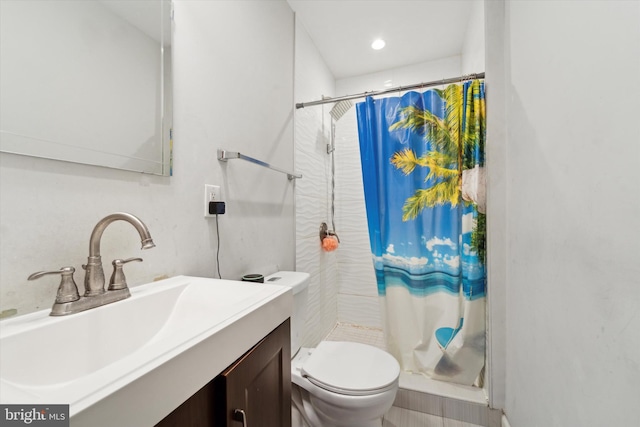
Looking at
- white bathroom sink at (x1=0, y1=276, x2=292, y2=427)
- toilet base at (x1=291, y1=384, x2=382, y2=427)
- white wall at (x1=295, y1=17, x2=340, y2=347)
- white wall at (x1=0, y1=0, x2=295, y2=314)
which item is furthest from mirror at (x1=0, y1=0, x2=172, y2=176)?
toilet base at (x1=291, y1=384, x2=382, y2=427)

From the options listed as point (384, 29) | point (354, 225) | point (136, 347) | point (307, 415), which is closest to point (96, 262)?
point (136, 347)

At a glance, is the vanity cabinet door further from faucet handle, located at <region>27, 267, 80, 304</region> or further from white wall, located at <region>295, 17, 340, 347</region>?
white wall, located at <region>295, 17, 340, 347</region>

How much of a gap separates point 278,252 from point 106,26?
3.62 ft

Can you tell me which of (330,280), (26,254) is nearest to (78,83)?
(26,254)

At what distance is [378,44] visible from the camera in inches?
77.8

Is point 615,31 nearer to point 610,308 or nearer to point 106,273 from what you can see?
point 610,308

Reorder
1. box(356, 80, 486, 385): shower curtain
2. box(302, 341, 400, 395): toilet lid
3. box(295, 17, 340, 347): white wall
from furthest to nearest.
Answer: box(295, 17, 340, 347): white wall
box(356, 80, 486, 385): shower curtain
box(302, 341, 400, 395): toilet lid

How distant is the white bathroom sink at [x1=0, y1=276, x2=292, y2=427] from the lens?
31 centimetres

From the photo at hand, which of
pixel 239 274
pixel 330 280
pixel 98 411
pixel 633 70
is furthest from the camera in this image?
pixel 330 280

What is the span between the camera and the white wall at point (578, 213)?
53 centimetres

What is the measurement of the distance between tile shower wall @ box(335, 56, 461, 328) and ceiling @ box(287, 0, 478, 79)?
158mm

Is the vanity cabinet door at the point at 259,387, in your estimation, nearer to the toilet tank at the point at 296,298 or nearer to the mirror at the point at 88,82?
the toilet tank at the point at 296,298

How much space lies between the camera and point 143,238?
23.8 inches

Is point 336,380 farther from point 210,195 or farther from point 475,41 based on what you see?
point 475,41
